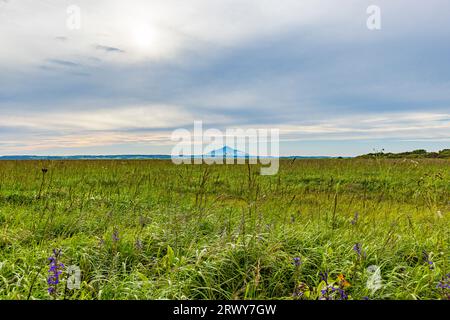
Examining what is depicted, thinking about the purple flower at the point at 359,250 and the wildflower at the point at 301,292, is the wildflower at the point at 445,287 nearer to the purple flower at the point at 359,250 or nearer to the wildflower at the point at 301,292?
the purple flower at the point at 359,250

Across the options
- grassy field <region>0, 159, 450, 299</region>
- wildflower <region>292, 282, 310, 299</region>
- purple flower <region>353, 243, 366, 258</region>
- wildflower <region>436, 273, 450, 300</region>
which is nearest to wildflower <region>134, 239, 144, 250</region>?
grassy field <region>0, 159, 450, 299</region>

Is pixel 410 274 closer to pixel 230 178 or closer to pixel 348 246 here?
pixel 348 246

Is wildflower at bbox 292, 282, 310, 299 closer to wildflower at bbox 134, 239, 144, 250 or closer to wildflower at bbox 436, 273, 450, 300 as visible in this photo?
wildflower at bbox 436, 273, 450, 300

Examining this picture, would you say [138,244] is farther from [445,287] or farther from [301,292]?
[445,287]

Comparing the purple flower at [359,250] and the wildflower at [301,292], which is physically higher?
the purple flower at [359,250]

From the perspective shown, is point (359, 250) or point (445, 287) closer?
point (445, 287)

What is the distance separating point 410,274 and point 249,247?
159cm

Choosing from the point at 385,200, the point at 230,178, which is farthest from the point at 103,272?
the point at 230,178

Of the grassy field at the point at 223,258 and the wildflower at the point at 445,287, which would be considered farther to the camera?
the grassy field at the point at 223,258

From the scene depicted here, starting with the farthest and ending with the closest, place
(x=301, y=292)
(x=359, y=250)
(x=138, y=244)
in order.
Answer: (x=138, y=244), (x=359, y=250), (x=301, y=292)

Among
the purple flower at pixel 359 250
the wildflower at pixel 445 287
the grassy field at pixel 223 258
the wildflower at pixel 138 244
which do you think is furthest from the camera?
the wildflower at pixel 138 244

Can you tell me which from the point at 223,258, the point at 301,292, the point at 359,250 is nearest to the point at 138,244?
the point at 223,258

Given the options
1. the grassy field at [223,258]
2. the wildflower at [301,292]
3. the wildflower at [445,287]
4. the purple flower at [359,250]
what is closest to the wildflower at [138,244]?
the grassy field at [223,258]
